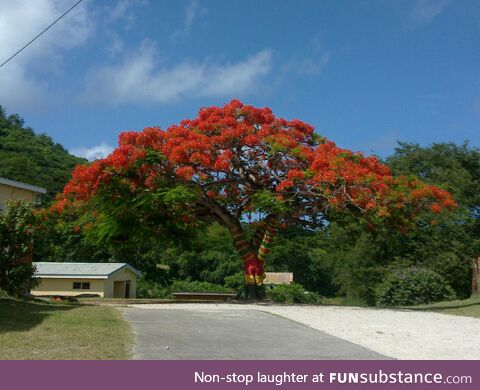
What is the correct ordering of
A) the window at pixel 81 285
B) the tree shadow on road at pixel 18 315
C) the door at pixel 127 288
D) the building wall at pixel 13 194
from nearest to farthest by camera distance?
the tree shadow on road at pixel 18 315 → the building wall at pixel 13 194 → the window at pixel 81 285 → the door at pixel 127 288

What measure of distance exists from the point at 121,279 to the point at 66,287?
14.5 feet

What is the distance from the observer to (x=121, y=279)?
4412 centimetres

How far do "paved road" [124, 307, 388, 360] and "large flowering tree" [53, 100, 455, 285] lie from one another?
229 inches

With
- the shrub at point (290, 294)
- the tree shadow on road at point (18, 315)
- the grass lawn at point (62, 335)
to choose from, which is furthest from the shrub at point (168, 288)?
the grass lawn at point (62, 335)

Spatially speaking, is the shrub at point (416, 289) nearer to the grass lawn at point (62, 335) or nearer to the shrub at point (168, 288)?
the grass lawn at point (62, 335)

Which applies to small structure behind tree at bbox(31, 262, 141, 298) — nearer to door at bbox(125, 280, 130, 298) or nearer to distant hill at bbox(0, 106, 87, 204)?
door at bbox(125, 280, 130, 298)

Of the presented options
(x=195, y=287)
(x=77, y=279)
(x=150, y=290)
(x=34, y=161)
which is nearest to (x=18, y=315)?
(x=77, y=279)

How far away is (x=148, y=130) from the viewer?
20109mm

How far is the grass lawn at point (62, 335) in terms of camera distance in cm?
788

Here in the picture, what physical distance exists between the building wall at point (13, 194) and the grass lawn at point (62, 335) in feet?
26.4

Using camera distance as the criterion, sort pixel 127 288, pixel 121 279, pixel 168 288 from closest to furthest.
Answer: pixel 121 279
pixel 127 288
pixel 168 288

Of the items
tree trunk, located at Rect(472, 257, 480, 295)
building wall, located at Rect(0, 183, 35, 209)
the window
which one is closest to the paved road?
building wall, located at Rect(0, 183, 35, 209)

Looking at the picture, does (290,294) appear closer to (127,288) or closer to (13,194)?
(127,288)

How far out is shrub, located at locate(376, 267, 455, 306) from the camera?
2888 cm
